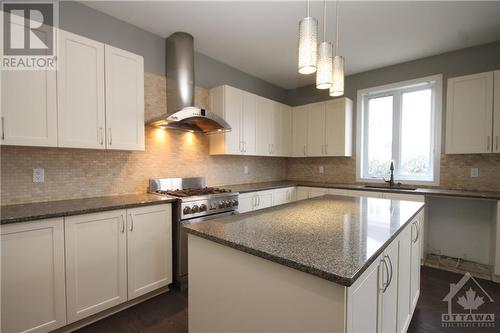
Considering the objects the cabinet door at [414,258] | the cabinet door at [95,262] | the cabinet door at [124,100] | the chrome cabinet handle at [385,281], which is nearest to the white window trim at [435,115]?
the cabinet door at [414,258]

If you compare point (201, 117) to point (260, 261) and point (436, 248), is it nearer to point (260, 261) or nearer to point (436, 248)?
point (260, 261)

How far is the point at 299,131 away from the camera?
4.34 metres

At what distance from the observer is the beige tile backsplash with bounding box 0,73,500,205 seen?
6.38 feet

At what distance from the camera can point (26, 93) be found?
172 centimetres

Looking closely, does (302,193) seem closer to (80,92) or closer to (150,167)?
(150,167)

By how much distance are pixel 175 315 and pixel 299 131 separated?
3371 mm

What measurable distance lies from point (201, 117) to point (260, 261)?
1958 mm

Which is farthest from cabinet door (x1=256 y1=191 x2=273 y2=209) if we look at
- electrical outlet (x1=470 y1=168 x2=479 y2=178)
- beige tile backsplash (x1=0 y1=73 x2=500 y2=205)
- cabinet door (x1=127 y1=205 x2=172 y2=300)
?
electrical outlet (x1=470 y1=168 x2=479 y2=178)

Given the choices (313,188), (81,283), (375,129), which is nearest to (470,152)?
(375,129)

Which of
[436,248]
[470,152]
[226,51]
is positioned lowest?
[436,248]

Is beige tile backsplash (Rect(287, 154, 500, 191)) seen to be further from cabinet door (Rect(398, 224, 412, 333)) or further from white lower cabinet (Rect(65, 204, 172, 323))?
white lower cabinet (Rect(65, 204, 172, 323))

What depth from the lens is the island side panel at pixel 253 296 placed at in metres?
0.85

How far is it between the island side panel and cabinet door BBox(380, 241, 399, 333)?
18.0 inches

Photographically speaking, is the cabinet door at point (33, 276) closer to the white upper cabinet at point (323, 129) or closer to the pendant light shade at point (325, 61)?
the pendant light shade at point (325, 61)
